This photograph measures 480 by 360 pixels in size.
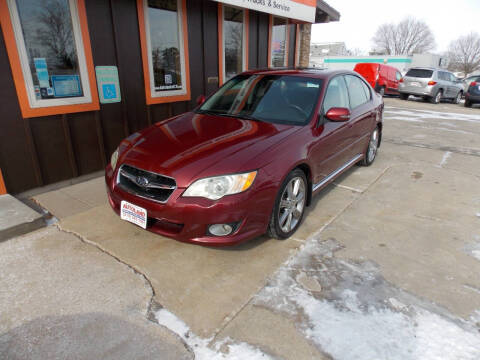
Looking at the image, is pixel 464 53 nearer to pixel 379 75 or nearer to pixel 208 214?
pixel 379 75

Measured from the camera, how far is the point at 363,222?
3.56m

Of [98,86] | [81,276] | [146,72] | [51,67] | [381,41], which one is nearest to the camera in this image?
[81,276]

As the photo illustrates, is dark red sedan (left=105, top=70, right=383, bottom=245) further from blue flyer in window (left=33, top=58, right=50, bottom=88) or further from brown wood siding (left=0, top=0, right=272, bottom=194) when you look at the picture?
blue flyer in window (left=33, top=58, right=50, bottom=88)

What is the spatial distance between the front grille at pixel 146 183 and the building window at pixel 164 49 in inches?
108

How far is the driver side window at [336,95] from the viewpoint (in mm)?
3598

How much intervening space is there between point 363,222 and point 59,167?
12.8 ft

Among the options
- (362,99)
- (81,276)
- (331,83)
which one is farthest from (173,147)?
(362,99)

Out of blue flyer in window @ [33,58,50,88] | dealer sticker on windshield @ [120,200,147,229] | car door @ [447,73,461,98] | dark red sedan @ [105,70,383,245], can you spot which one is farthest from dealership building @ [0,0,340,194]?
car door @ [447,73,461,98]

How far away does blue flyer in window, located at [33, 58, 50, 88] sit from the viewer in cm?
395

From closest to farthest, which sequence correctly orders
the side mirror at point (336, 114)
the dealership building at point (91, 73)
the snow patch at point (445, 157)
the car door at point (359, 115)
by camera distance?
1. the side mirror at point (336, 114)
2. the dealership building at point (91, 73)
3. the car door at point (359, 115)
4. the snow patch at point (445, 157)

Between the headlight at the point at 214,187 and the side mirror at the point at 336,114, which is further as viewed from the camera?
the side mirror at the point at 336,114

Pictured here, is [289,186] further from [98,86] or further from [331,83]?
[98,86]

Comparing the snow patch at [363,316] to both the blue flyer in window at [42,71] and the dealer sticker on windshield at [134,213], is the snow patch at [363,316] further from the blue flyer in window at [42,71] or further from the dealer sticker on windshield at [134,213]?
the blue flyer in window at [42,71]

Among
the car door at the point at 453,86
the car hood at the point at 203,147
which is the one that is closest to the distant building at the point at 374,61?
the car door at the point at 453,86
